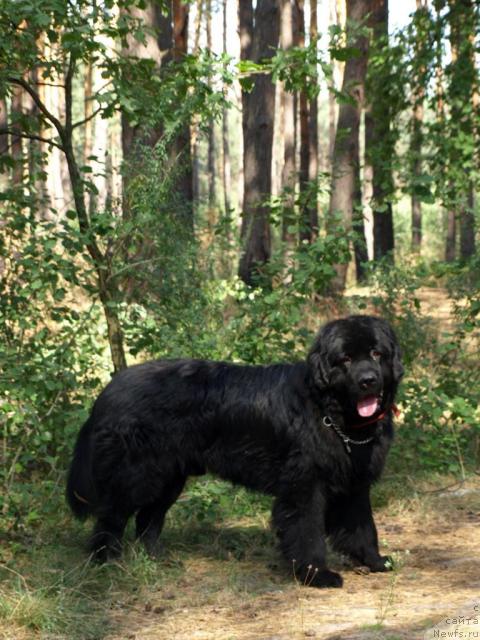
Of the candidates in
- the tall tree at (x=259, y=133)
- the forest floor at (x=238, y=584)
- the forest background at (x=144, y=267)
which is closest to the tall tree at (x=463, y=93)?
the forest background at (x=144, y=267)

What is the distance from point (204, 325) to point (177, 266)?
61 centimetres

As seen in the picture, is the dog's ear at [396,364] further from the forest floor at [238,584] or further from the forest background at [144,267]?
the forest background at [144,267]

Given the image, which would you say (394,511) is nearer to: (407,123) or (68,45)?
(68,45)

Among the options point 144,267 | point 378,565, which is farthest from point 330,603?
point 144,267

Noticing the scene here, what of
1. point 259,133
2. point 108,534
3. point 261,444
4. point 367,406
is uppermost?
point 259,133

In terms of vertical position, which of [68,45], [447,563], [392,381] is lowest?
[447,563]

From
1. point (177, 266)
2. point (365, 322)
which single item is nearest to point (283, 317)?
point (177, 266)

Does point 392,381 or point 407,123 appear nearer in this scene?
point 392,381

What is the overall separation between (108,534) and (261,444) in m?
1.08

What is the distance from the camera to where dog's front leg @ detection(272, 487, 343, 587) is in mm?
5371

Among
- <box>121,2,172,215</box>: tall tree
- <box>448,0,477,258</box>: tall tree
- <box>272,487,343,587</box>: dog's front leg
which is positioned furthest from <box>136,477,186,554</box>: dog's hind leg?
<box>448,0,477,258</box>: tall tree

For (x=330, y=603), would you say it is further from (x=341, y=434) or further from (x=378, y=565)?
(x=341, y=434)

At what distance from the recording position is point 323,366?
5.41 metres

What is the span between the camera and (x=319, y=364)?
17.8ft
